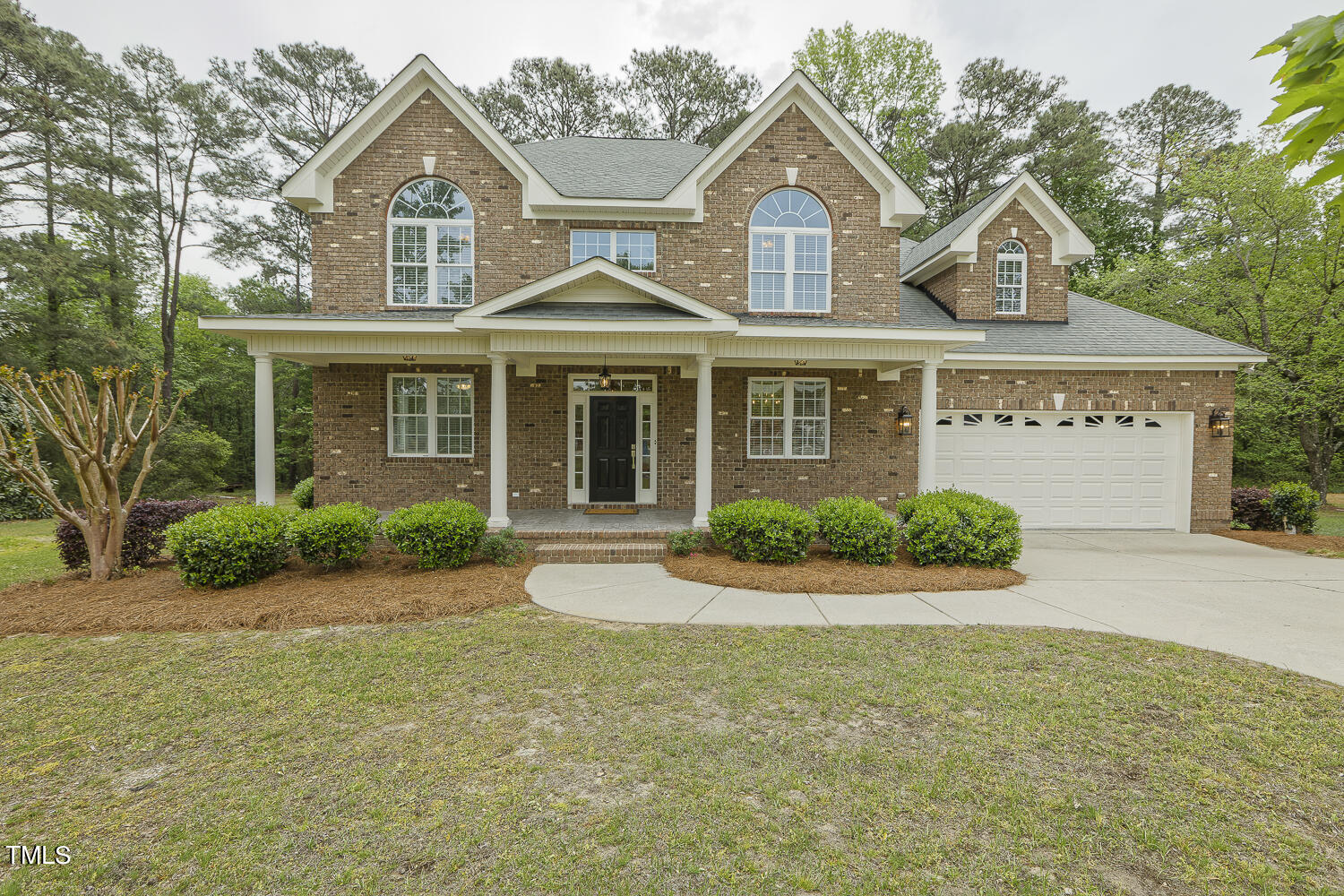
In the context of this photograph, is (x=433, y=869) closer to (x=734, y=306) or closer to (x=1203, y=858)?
(x=1203, y=858)

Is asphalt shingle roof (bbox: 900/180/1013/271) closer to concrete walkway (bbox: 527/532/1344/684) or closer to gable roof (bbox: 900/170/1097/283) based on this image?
gable roof (bbox: 900/170/1097/283)

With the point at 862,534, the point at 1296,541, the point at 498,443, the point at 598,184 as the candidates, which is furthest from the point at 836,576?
the point at 1296,541

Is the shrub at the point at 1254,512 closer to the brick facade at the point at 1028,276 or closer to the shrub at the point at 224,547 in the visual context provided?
the brick facade at the point at 1028,276

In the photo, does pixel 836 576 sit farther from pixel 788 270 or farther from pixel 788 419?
pixel 788 270

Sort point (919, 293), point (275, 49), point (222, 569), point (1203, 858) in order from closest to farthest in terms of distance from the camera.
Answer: point (1203, 858), point (222, 569), point (919, 293), point (275, 49)

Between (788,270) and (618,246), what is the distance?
324cm

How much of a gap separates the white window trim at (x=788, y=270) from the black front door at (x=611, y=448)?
10.0 ft

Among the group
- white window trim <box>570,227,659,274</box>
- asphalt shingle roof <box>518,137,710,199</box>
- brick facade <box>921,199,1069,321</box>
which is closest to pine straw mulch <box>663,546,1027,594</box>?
white window trim <box>570,227,659,274</box>

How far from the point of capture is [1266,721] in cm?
374

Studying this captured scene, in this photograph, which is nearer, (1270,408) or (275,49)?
(1270,408)

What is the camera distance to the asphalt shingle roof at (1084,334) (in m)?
11.1

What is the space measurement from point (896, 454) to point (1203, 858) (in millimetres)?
8987

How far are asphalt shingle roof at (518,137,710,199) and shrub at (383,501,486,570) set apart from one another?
21.1ft

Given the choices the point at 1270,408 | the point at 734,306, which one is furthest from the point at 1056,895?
the point at 1270,408
